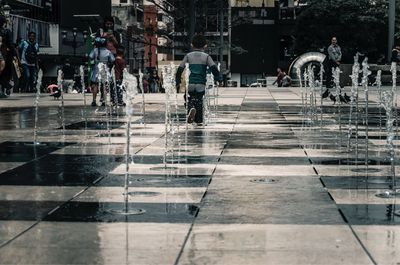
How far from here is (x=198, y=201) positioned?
6414mm

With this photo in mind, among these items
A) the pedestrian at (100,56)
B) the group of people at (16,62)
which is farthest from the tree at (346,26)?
the pedestrian at (100,56)

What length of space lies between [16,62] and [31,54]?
294 inches

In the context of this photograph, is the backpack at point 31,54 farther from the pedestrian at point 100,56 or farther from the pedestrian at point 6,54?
the pedestrian at point 6,54

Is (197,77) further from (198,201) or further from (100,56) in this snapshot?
(198,201)

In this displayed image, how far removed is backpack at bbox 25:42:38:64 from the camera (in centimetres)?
2555

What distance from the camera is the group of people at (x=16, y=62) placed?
1717 cm

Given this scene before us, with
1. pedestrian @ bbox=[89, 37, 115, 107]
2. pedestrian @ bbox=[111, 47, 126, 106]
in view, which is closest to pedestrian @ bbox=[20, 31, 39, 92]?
pedestrian @ bbox=[111, 47, 126, 106]

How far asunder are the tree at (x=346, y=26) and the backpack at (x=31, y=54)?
4677cm

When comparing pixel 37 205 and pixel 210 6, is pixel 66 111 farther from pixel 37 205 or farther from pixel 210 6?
pixel 210 6

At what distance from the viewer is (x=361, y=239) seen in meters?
5.02

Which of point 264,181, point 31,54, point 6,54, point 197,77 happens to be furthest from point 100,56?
point 264,181

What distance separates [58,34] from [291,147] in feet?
211

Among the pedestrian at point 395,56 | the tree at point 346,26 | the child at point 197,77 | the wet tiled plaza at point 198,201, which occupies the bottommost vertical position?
the wet tiled plaza at point 198,201

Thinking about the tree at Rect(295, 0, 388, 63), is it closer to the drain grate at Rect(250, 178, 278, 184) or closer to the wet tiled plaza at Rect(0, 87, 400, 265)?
the wet tiled plaza at Rect(0, 87, 400, 265)
